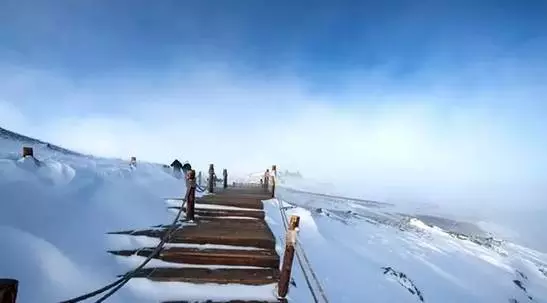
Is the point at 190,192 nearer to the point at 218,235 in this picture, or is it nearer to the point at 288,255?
the point at 218,235

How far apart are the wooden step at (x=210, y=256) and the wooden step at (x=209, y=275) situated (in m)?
0.23

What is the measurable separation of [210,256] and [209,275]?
0.58 meters

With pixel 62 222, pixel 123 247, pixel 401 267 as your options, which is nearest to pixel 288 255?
pixel 123 247

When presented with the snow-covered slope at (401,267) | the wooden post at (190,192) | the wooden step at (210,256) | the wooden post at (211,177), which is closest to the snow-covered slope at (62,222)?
the wooden post at (190,192)

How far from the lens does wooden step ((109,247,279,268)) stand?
6.62 m

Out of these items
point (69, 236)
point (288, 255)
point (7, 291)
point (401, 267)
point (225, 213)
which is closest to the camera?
point (7, 291)

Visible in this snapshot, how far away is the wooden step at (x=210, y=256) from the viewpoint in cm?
662

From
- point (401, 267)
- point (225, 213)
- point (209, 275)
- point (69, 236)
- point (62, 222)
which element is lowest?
point (401, 267)

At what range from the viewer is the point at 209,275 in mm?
6176

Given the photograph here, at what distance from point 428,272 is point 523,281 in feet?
33.2

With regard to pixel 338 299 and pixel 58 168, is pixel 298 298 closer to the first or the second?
pixel 338 299

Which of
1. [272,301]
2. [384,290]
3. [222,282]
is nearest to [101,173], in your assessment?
[222,282]

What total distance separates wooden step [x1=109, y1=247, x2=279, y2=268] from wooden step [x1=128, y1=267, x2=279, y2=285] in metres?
0.23

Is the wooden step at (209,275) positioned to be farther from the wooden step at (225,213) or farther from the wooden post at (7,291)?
the wooden post at (7,291)
